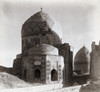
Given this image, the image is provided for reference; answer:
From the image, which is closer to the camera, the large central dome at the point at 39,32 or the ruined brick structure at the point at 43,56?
the ruined brick structure at the point at 43,56

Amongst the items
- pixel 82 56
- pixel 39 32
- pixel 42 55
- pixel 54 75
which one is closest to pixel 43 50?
pixel 42 55

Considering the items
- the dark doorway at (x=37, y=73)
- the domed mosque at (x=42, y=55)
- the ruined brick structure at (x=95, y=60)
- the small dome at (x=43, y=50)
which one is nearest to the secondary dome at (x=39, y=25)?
the domed mosque at (x=42, y=55)

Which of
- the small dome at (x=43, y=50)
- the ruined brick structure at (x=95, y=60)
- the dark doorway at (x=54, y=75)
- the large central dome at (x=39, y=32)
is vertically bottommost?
the dark doorway at (x=54, y=75)

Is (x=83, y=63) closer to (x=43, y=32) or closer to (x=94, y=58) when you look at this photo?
(x=43, y=32)

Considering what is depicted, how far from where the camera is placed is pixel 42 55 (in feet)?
61.5

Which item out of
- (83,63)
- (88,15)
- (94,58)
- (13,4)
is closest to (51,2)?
(13,4)

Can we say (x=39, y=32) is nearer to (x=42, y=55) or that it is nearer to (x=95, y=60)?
(x=42, y=55)

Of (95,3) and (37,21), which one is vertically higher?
(37,21)

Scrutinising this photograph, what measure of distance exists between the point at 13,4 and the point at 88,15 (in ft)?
12.0

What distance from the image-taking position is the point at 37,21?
22938 mm

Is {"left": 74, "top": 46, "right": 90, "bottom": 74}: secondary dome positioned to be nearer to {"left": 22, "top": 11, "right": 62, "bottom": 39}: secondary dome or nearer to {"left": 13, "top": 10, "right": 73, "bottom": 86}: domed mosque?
{"left": 13, "top": 10, "right": 73, "bottom": 86}: domed mosque

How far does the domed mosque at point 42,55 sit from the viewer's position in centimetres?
1870

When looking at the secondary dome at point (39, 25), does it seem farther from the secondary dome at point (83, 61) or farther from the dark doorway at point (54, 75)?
the secondary dome at point (83, 61)

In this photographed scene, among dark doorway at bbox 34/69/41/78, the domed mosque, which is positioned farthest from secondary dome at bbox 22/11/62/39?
dark doorway at bbox 34/69/41/78
